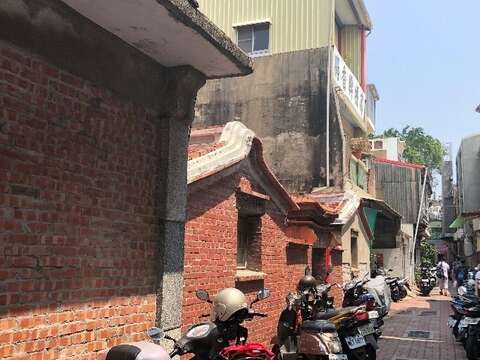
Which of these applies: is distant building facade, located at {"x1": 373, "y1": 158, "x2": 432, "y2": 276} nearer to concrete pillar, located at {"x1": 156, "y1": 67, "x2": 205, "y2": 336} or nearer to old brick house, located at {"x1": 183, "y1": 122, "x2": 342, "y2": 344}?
old brick house, located at {"x1": 183, "y1": 122, "x2": 342, "y2": 344}

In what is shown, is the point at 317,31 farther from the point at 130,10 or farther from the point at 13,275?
the point at 13,275

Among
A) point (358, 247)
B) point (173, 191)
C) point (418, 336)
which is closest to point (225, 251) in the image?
point (173, 191)

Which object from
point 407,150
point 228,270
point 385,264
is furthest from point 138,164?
A: point 407,150

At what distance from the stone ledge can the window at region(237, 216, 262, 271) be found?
Result: 0.53 ft

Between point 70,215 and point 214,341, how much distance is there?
1.56 metres

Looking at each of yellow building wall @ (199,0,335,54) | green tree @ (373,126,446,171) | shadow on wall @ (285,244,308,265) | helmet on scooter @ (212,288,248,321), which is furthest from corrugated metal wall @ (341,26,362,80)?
green tree @ (373,126,446,171)

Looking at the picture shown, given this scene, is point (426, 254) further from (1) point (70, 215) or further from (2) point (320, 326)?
(1) point (70, 215)

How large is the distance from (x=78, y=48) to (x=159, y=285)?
7.61 feet

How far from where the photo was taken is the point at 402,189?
3109 cm

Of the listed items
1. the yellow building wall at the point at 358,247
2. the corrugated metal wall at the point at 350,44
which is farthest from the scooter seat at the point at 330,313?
the corrugated metal wall at the point at 350,44

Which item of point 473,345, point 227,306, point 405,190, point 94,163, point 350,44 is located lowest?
point 473,345

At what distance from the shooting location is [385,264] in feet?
85.3

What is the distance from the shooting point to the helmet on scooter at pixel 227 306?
4.80 metres

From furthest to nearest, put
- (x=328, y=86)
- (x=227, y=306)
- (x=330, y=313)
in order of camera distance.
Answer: (x=328, y=86) < (x=330, y=313) < (x=227, y=306)
